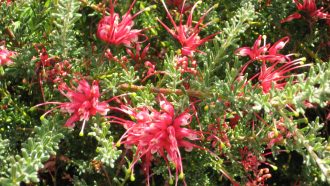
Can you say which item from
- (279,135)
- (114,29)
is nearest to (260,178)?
(279,135)

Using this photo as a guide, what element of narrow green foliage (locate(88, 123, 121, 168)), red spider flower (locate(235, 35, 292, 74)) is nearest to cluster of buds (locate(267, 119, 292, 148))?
red spider flower (locate(235, 35, 292, 74))

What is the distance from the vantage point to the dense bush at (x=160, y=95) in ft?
4.67

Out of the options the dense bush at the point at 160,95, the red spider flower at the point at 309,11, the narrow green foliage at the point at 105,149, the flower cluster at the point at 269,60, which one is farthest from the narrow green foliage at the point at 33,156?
the red spider flower at the point at 309,11

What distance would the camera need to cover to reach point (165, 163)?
65.9 inches

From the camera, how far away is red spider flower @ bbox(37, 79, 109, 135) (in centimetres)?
153

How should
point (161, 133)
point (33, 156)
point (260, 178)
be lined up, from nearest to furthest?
point (33, 156), point (161, 133), point (260, 178)

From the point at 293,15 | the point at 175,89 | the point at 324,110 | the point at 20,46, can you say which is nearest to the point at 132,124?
the point at 175,89

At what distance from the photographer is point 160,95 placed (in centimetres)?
161

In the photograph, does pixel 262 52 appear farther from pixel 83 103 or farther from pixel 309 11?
pixel 83 103

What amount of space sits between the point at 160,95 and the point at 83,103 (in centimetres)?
25

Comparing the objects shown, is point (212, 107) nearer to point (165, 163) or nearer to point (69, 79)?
point (165, 163)

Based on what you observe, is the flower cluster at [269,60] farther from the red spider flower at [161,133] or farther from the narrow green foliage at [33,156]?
the narrow green foliage at [33,156]

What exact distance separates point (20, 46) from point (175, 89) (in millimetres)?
620

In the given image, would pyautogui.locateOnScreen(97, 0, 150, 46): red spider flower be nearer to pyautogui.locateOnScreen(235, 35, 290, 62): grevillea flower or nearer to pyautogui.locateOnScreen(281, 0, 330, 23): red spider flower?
pyautogui.locateOnScreen(235, 35, 290, 62): grevillea flower
